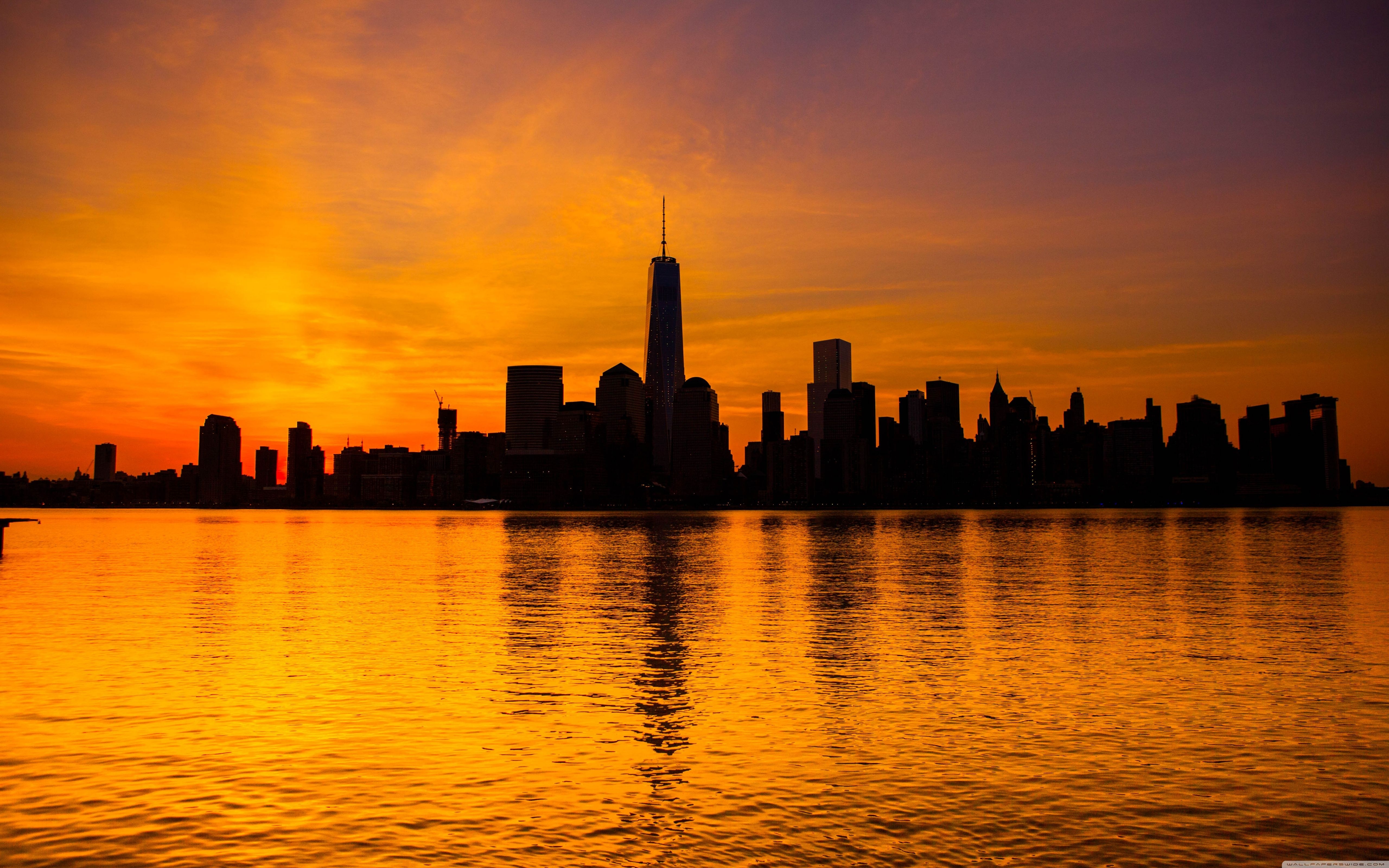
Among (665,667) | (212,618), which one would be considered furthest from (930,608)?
(212,618)

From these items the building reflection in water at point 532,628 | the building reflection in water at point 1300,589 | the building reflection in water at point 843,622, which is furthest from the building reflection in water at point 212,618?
the building reflection in water at point 1300,589

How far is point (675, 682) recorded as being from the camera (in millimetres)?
38125

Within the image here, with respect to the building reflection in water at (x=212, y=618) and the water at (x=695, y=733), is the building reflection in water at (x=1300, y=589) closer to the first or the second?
the water at (x=695, y=733)

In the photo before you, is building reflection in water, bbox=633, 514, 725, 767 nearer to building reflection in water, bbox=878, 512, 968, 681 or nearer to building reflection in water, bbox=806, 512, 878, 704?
building reflection in water, bbox=806, 512, 878, 704

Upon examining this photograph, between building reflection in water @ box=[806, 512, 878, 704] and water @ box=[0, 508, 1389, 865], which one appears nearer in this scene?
water @ box=[0, 508, 1389, 865]

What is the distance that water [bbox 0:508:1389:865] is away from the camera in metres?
19.7

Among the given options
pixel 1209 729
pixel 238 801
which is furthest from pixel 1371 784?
pixel 238 801

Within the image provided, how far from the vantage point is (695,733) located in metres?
29.3

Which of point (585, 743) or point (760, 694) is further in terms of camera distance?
point (760, 694)

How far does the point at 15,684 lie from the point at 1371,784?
4360 cm

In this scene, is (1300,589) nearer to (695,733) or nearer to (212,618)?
(695,733)

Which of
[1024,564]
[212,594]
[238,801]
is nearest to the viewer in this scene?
[238,801]

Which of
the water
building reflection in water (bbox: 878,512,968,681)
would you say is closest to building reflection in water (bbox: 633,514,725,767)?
the water

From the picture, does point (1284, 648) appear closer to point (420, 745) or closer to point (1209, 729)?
point (1209, 729)
